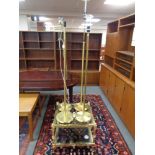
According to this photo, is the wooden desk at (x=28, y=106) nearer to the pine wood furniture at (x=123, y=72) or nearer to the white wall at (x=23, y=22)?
the pine wood furniture at (x=123, y=72)

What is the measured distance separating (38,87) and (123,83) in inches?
56.7

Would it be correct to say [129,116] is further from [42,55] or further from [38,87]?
[42,55]

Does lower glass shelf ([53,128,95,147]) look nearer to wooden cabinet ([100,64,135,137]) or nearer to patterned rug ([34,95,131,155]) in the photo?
patterned rug ([34,95,131,155])

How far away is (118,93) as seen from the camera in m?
2.72

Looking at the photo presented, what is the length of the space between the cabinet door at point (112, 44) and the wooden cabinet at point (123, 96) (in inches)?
19.2

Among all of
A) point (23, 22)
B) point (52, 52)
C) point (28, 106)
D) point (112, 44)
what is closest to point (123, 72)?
point (112, 44)

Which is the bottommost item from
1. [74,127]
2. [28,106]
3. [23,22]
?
[74,127]

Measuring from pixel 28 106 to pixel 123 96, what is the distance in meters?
1.55

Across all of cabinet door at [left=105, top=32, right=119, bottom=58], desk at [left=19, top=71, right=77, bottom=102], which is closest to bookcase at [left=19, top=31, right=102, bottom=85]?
cabinet door at [left=105, top=32, right=119, bottom=58]

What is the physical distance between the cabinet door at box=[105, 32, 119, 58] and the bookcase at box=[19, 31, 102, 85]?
2.47ft

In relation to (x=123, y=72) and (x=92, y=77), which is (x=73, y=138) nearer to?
(x=123, y=72)
